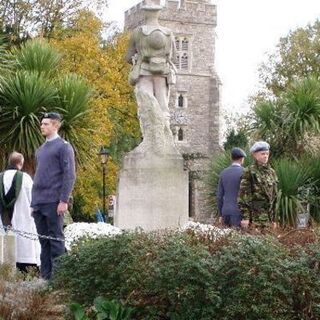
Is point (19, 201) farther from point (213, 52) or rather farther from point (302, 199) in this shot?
point (213, 52)

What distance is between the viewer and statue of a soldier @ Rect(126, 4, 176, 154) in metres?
14.0

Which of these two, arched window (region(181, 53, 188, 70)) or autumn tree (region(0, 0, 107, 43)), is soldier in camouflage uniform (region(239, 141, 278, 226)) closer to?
autumn tree (region(0, 0, 107, 43))

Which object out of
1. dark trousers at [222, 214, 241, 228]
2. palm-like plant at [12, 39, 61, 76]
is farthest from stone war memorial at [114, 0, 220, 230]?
palm-like plant at [12, 39, 61, 76]

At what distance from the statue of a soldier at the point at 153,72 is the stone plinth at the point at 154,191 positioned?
0.49 metres

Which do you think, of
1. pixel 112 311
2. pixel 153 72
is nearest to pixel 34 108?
pixel 153 72

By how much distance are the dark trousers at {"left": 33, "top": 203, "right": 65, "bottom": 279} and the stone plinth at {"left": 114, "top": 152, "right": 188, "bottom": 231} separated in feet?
14.3

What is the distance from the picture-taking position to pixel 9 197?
36.6 feet

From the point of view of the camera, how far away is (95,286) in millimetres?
6898

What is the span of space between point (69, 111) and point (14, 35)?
45.7 feet

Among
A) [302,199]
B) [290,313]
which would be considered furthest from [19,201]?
[302,199]

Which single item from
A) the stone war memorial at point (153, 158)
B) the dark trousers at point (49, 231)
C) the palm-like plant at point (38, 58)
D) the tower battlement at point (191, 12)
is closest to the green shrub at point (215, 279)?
the dark trousers at point (49, 231)

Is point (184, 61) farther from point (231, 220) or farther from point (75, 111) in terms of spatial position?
point (231, 220)

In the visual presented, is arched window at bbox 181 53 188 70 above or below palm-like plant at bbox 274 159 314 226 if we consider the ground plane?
above

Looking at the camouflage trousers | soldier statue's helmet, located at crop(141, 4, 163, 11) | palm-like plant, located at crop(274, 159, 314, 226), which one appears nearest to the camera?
the camouflage trousers
